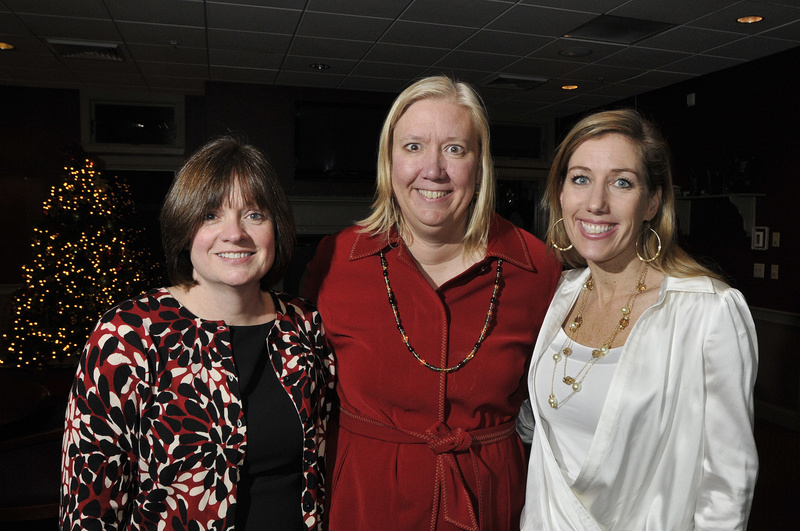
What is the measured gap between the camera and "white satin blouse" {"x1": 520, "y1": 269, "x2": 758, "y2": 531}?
129 centimetres

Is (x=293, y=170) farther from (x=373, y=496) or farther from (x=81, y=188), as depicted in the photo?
(x=373, y=496)

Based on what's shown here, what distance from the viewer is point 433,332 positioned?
166 cm

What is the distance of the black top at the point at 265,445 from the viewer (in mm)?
1438

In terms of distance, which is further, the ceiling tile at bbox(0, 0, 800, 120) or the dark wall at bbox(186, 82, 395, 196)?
the dark wall at bbox(186, 82, 395, 196)

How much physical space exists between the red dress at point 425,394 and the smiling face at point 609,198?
26cm

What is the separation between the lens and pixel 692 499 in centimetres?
136

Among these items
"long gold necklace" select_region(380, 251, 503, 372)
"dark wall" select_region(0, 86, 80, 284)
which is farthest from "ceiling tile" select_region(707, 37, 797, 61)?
"dark wall" select_region(0, 86, 80, 284)

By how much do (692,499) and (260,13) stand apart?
14.7 ft

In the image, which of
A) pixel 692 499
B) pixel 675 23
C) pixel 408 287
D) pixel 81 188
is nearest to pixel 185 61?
pixel 81 188

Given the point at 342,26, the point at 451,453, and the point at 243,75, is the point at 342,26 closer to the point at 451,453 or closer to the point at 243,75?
the point at 243,75

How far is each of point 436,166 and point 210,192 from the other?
0.62 meters

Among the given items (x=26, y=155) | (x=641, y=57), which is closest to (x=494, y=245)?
(x=641, y=57)

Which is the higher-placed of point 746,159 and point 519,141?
point 519,141

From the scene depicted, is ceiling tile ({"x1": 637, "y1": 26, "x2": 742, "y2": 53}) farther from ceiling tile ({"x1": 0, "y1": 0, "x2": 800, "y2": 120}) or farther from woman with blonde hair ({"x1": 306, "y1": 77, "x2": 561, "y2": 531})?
woman with blonde hair ({"x1": 306, "y1": 77, "x2": 561, "y2": 531})
